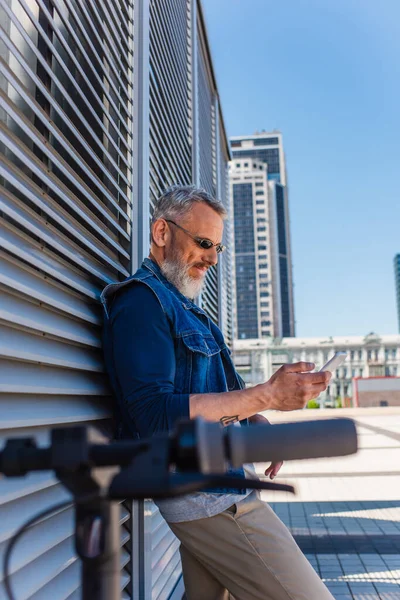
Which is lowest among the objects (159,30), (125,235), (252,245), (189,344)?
(189,344)

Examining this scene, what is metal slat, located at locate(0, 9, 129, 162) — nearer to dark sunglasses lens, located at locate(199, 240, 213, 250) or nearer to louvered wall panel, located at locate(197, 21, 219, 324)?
dark sunglasses lens, located at locate(199, 240, 213, 250)

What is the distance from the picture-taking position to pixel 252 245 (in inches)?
4754

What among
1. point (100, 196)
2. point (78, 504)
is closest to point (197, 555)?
point (78, 504)

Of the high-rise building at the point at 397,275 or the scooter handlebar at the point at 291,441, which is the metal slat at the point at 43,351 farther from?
the high-rise building at the point at 397,275

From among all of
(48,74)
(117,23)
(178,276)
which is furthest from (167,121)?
(48,74)

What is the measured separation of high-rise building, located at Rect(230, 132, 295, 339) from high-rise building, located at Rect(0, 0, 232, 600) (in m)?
113

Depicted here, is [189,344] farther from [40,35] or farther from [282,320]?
[282,320]

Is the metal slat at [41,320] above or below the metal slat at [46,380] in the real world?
above

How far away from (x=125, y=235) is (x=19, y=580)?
1.53m

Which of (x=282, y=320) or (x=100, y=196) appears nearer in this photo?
(x=100, y=196)

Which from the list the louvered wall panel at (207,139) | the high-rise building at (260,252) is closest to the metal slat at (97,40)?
the louvered wall panel at (207,139)

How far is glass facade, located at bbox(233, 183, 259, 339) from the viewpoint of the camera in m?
116

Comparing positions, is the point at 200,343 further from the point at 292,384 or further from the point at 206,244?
the point at 206,244

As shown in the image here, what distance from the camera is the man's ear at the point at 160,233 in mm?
2092
